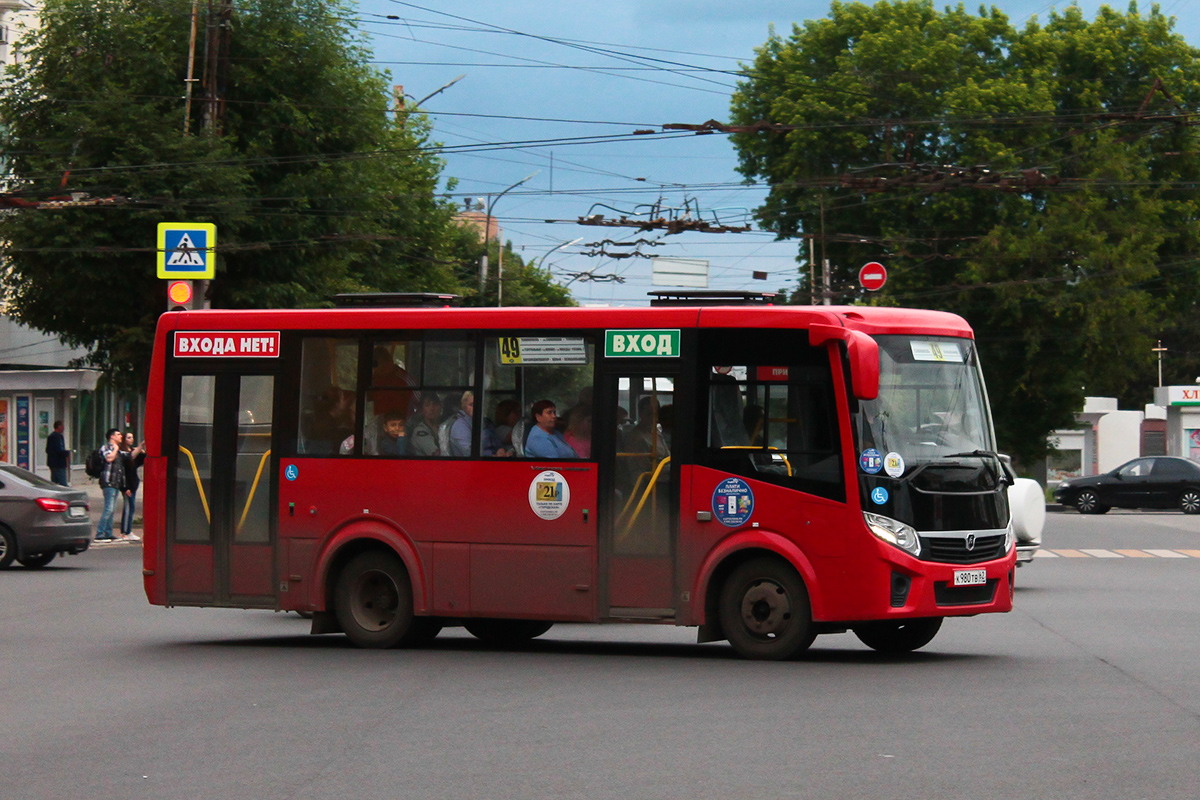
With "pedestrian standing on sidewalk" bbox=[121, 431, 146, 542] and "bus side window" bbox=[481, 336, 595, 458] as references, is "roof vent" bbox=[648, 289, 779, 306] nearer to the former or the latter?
"bus side window" bbox=[481, 336, 595, 458]

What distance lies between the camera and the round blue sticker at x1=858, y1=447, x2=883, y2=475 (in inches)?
469

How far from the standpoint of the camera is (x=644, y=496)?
494 inches

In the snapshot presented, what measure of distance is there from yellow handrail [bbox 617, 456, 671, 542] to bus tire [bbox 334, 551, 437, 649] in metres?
1.95

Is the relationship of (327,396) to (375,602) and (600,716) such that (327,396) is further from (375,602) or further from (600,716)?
(600,716)

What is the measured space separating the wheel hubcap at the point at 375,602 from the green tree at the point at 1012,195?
112ft

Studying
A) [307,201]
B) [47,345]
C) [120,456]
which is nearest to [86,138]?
[307,201]

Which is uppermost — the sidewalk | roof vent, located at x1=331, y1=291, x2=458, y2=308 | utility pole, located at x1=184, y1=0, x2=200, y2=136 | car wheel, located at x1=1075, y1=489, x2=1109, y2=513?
utility pole, located at x1=184, y1=0, x2=200, y2=136

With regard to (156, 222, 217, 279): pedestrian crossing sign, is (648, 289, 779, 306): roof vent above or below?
below

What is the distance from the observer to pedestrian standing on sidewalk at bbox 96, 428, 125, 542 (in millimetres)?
28422

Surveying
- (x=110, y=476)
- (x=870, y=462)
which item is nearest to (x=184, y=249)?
(x=110, y=476)

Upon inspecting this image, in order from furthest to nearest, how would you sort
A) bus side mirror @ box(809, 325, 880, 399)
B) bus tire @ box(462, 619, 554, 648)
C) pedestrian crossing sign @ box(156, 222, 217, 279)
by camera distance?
pedestrian crossing sign @ box(156, 222, 217, 279) → bus tire @ box(462, 619, 554, 648) → bus side mirror @ box(809, 325, 880, 399)

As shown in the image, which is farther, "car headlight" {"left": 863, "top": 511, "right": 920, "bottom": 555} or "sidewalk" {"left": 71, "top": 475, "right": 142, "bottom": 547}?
"sidewalk" {"left": 71, "top": 475, "right": 142, "bottom": 547}

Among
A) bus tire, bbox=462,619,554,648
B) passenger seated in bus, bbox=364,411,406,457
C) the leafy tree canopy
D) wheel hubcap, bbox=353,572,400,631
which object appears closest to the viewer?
passenger seated in bus, bbox=364,411,406,457

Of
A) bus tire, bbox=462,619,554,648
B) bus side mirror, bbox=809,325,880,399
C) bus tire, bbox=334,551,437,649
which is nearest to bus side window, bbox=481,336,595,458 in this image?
bus tire, bbox=334,551,437,649
